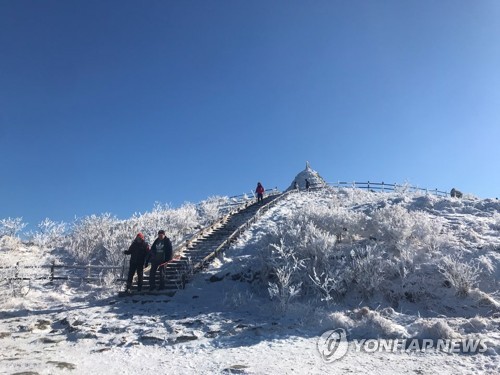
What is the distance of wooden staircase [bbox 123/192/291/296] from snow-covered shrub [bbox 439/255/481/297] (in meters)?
8.30

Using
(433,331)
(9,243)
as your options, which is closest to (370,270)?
(433,331)

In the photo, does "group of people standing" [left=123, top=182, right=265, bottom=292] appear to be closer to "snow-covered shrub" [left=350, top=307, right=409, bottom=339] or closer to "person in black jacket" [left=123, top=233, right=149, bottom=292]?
"person in black jacket" [left=123, top=233, right=149, bottom=292]

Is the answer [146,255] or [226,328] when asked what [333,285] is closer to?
[226,328]

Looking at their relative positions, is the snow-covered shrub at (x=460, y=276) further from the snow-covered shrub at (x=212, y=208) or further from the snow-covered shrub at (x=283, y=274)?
the snow-covered shrub at (x=212, y=208)

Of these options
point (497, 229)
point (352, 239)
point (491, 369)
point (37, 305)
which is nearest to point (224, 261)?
point (352, 239)

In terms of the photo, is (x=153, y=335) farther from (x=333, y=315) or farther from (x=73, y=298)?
(x=73, y=298)

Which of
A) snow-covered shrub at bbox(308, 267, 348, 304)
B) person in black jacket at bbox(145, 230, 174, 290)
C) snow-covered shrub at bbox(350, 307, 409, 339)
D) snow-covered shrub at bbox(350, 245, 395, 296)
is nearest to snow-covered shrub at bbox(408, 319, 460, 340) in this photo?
snow-covered shrub at bbox(350, 307, 409, 339)

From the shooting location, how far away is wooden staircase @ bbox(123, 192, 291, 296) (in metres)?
13.3

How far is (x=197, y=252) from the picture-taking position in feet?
55.2

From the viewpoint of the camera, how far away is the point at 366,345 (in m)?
7.90

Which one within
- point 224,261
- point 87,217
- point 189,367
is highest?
point 87,217

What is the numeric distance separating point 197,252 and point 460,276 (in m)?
10.2

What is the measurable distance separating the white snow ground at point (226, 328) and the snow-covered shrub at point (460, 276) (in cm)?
24

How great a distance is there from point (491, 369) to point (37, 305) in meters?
11.4
